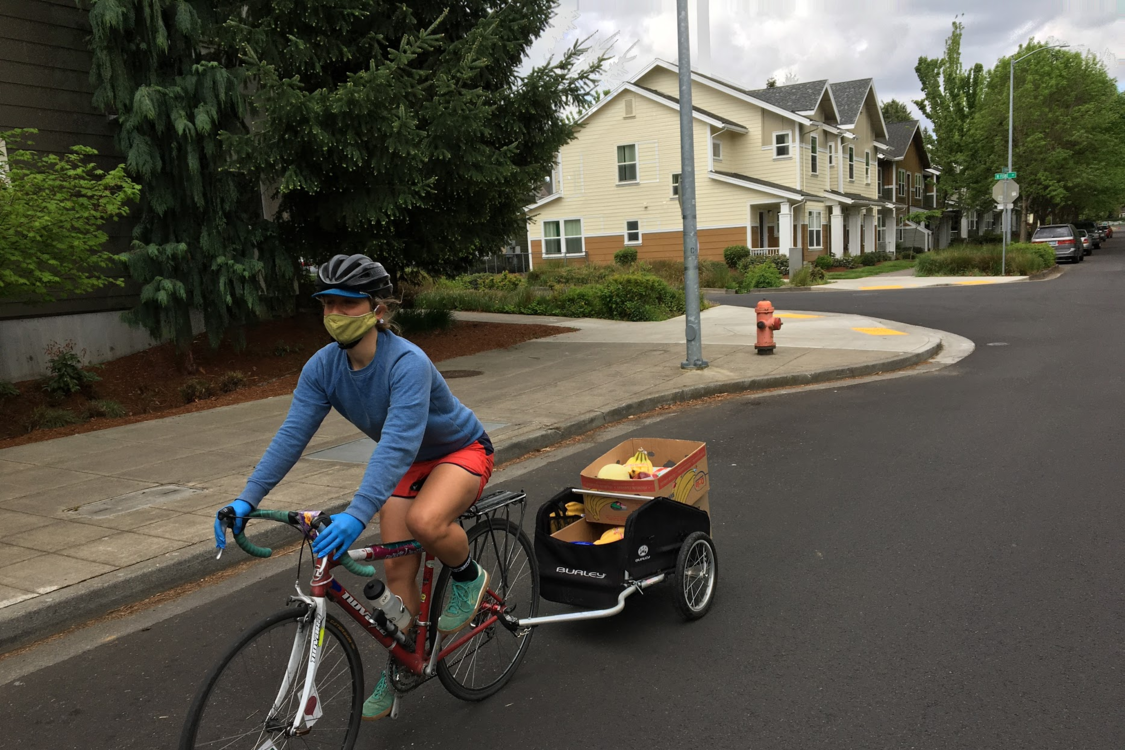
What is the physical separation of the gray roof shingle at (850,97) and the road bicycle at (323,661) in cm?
4372

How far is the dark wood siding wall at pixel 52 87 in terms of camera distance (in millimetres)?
11359

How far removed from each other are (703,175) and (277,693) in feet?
118

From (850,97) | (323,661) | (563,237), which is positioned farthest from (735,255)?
(323,661)

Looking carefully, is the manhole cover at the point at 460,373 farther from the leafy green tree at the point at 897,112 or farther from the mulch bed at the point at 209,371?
the leafy green tree at the point at 897,112

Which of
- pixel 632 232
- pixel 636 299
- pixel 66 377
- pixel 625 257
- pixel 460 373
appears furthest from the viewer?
pixel 632 232

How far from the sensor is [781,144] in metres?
38.1

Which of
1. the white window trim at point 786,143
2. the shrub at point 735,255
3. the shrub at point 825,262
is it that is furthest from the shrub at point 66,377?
the white window trim at point 786,143

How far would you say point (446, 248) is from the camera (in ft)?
47.0

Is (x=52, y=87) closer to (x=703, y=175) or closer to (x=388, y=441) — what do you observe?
(x=388, y=441)

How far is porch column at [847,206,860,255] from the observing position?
1757 inches

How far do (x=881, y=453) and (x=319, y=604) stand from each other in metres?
5.88

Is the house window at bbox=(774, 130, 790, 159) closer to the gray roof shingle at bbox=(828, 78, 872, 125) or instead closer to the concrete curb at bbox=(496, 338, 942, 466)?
the gray roof shingle at bbox=(828, 78, 872, 125)

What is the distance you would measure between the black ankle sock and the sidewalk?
2.65 metres

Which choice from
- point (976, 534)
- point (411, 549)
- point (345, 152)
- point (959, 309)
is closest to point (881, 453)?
point (976, 534)
